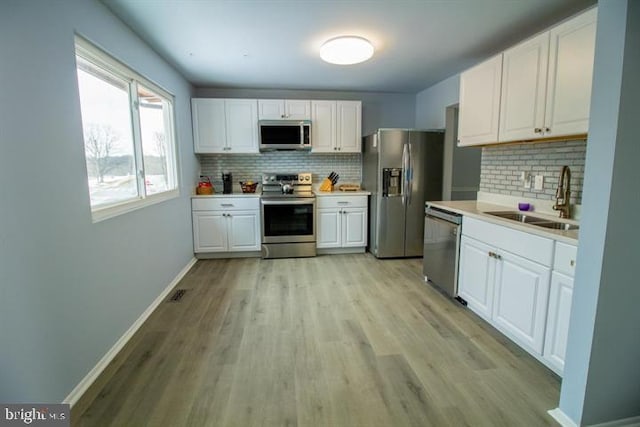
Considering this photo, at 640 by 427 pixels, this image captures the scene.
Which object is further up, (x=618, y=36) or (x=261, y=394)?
(x=618, y=36)

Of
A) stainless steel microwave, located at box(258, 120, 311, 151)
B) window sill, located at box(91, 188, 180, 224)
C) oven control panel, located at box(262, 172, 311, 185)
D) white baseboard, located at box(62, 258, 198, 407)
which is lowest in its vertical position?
white baseboard, located at box(62, 258, 198, 407)

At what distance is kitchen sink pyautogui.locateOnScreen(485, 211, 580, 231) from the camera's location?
2.19 m

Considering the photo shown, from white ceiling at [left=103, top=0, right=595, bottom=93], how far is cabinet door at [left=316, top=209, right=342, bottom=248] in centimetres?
178

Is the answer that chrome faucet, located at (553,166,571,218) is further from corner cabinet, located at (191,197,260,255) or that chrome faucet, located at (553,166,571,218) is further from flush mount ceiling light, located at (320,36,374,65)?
corner cabinet, located at (191,197,260,255)

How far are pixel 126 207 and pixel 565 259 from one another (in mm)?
2911

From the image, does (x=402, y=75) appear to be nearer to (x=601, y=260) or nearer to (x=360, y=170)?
(x=360, y=170)

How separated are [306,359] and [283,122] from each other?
10.4 ft

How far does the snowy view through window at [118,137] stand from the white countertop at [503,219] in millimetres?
2744

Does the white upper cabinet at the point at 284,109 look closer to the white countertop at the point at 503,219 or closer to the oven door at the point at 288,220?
the oven door at the point at 288,220

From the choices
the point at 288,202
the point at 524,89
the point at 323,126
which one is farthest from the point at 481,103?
the point at 288,202

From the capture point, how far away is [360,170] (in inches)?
194

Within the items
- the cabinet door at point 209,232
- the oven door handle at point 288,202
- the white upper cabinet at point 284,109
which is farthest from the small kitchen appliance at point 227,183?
the white upper cabinet at point 284,109

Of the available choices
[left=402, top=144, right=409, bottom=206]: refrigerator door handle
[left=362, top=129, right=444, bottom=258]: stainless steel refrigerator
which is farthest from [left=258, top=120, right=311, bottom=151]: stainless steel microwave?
[left=402, top=144, right=409, bottom=206]: refrigerator door handle

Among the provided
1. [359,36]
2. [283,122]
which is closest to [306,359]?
[359,36]
